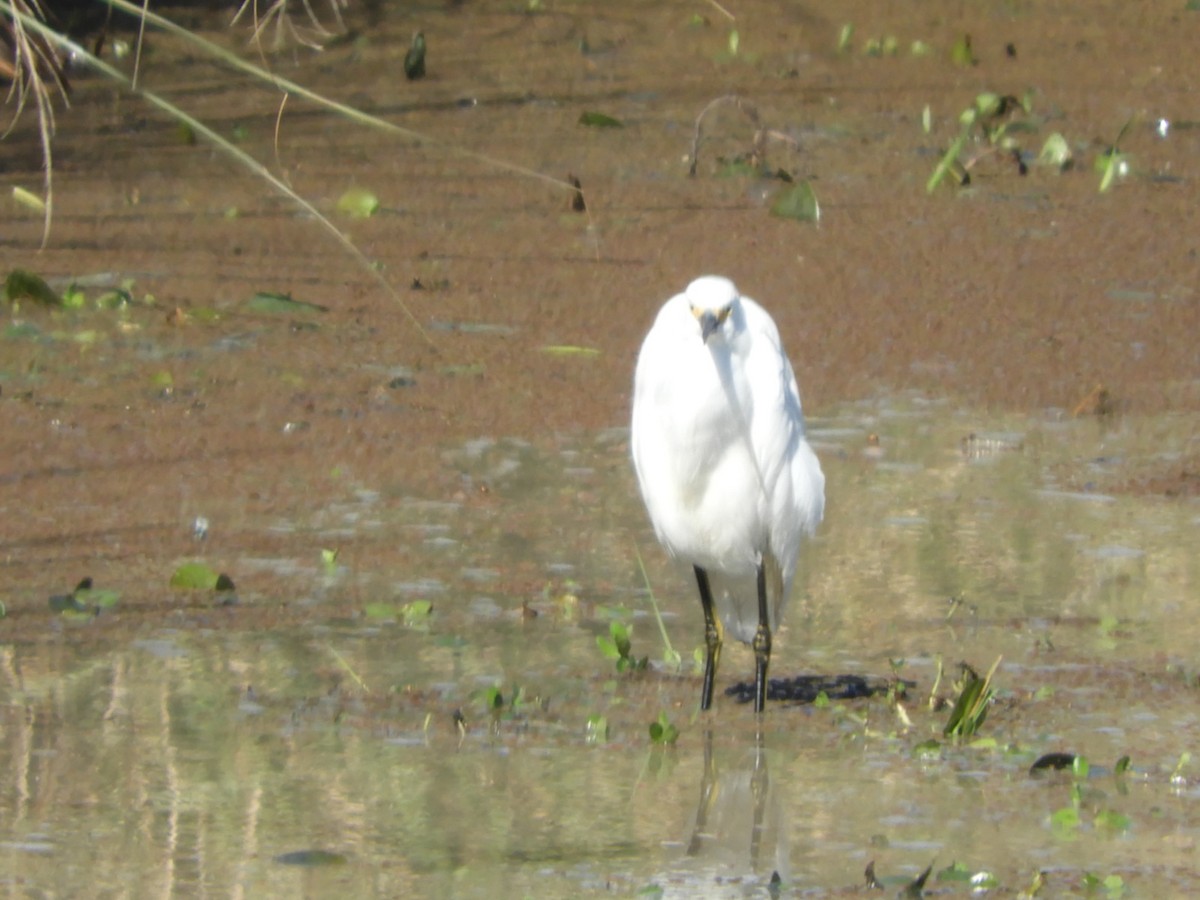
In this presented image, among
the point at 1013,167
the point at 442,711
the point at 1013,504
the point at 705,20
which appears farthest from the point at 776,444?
the point at 705,20

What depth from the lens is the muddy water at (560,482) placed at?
3.86 m

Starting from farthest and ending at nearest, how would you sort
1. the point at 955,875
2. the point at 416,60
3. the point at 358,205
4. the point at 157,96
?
the point at 416,60, the point at 358,205, the point at 955,875, the point at 157,96

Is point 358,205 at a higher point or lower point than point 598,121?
lower

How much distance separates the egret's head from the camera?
443cm

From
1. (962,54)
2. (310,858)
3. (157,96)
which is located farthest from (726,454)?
(962,54)

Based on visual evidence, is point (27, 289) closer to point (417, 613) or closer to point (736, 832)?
point (417, 613)

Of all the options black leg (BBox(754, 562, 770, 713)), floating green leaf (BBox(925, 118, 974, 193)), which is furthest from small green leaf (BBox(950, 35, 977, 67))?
black leg (BBox(754, 562, 770, 713))

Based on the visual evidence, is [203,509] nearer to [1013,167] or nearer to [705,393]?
[705,393]

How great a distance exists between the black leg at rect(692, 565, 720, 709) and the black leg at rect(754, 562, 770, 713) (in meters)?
0.03

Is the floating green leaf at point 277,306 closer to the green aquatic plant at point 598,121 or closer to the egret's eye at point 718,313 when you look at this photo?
the green aquatic plant at point 598,121

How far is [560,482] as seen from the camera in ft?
19.9

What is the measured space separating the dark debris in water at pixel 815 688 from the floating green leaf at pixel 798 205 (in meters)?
4.12

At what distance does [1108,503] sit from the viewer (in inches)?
237

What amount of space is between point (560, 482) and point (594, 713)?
5.48 feet
